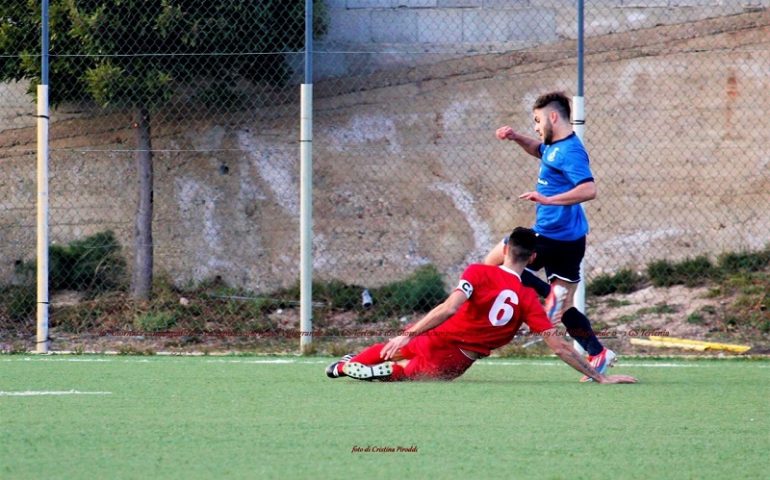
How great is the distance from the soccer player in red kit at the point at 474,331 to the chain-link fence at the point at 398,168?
5145mm

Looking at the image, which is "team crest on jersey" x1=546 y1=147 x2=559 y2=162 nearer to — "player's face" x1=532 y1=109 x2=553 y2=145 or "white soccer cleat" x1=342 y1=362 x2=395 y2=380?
"player's face" x1=532 y1=109 x2=553 y2=145

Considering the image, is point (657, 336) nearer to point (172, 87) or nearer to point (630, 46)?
point (630, 46)

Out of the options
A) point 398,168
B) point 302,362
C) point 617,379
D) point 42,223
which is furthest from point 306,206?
point 617,379

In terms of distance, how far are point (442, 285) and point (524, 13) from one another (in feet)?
9.91

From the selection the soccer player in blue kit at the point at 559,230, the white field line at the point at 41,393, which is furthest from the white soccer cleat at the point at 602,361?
the white field line at the point at 41,393

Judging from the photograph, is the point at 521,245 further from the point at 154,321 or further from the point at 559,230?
the point at 154,321

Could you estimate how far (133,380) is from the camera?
23.7 ft

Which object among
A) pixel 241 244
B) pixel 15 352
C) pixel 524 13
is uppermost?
pixel 524 13

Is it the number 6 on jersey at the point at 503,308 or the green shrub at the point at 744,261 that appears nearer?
the number 6 on jersey at the point at 503,308

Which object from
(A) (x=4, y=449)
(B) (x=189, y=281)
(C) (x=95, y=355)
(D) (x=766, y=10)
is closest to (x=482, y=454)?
(A) (x=4, y=449)

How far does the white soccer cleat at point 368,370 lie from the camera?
23.0ft

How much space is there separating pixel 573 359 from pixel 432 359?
32.3 inches

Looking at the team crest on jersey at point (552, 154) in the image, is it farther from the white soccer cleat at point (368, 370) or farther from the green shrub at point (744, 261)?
the green shrub at point (744, 261)

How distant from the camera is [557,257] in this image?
7645 mm
